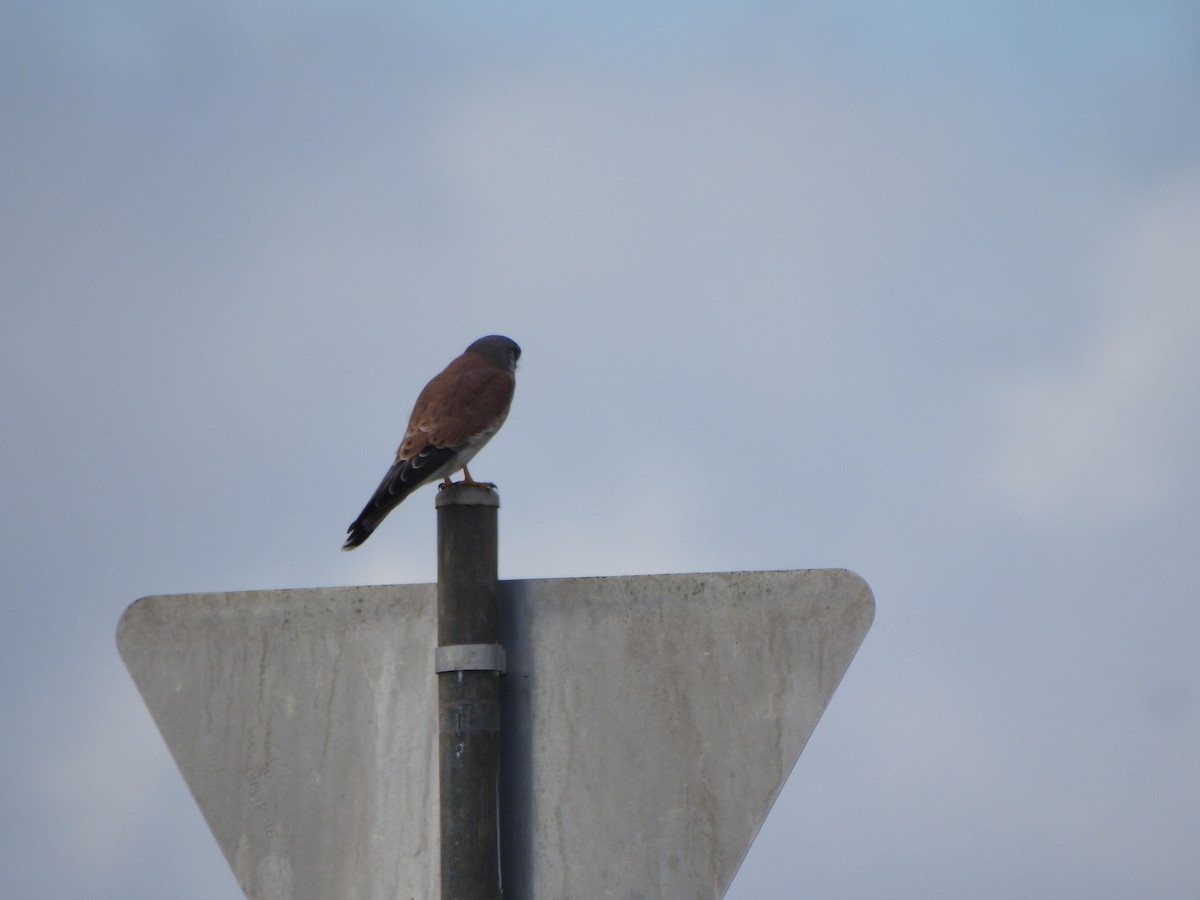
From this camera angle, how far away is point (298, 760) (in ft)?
7.00

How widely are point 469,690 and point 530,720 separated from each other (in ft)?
0.49

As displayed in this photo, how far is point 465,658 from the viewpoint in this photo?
195cm

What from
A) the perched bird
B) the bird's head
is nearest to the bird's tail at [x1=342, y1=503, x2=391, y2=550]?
the perched bird

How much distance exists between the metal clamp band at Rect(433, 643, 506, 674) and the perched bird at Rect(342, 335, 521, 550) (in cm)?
92

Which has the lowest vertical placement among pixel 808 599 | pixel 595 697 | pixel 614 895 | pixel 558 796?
pixel 614 895

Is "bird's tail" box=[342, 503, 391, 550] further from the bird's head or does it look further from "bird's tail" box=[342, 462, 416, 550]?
the bird's head

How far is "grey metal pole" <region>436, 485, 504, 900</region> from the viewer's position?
6.23ft

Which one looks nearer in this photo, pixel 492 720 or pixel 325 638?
pixel 492 720

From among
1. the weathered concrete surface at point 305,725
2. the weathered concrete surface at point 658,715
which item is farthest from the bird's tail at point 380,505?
the weathered concrete surface at point 658,715

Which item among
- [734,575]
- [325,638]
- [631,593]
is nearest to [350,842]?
[325,638]

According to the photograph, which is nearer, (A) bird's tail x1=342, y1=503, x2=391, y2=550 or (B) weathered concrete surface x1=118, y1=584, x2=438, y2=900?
(B) weathered concrete surface x1=118, y1=584, x2=438, y2=900

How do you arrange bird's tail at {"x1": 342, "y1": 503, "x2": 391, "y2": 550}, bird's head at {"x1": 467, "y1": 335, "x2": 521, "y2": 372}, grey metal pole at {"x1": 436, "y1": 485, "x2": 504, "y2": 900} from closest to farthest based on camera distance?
grey metal pole at {"x1": 436, "y1": 485, "x2": 504, "y2": 900} < bird's tail at {"x1": 342, "y1": 503, "x2": 391, "y2": 550} < bird's head at {"x1": 467, "y1": 335, "x2": 521, "y2": 372}

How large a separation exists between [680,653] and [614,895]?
0.38 meters

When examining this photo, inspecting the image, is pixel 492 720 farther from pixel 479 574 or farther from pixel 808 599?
pixel 808 599
